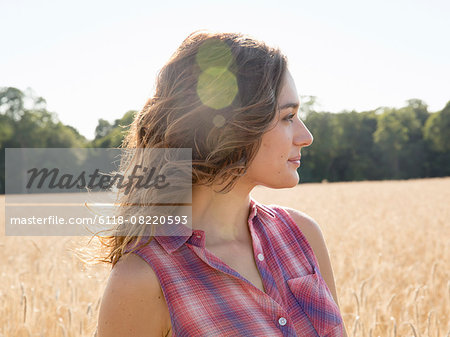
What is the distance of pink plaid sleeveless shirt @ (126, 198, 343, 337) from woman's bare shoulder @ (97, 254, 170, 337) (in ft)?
0.11

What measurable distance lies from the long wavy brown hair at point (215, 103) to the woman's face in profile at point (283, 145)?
0.03 m

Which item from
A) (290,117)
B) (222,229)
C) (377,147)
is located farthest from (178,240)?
(377,147)

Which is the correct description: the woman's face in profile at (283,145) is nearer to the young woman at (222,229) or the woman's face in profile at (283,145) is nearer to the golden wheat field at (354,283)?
the young woman at (222,229)

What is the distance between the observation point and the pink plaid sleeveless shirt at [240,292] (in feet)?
3.90

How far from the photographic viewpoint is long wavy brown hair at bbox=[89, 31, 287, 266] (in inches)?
51.6

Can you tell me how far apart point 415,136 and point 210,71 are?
54.9 meters

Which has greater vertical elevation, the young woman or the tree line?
the young woman

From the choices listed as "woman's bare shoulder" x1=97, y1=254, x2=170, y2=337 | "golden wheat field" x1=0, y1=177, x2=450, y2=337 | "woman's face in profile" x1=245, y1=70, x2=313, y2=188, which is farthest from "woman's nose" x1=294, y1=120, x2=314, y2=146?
"golden wheat field" x1=0, y1=177, x2=450, y2=337

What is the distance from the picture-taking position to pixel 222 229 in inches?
57.6

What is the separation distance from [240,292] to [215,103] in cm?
58

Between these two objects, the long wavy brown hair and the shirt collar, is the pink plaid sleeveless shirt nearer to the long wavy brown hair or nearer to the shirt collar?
the shirt collar

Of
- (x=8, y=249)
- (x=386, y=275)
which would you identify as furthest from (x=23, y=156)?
(x=386, y=275)

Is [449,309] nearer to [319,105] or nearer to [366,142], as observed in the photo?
[366,142]

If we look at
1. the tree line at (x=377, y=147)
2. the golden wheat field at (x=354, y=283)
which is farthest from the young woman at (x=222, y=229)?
the tree line at (x=377, y=147)
